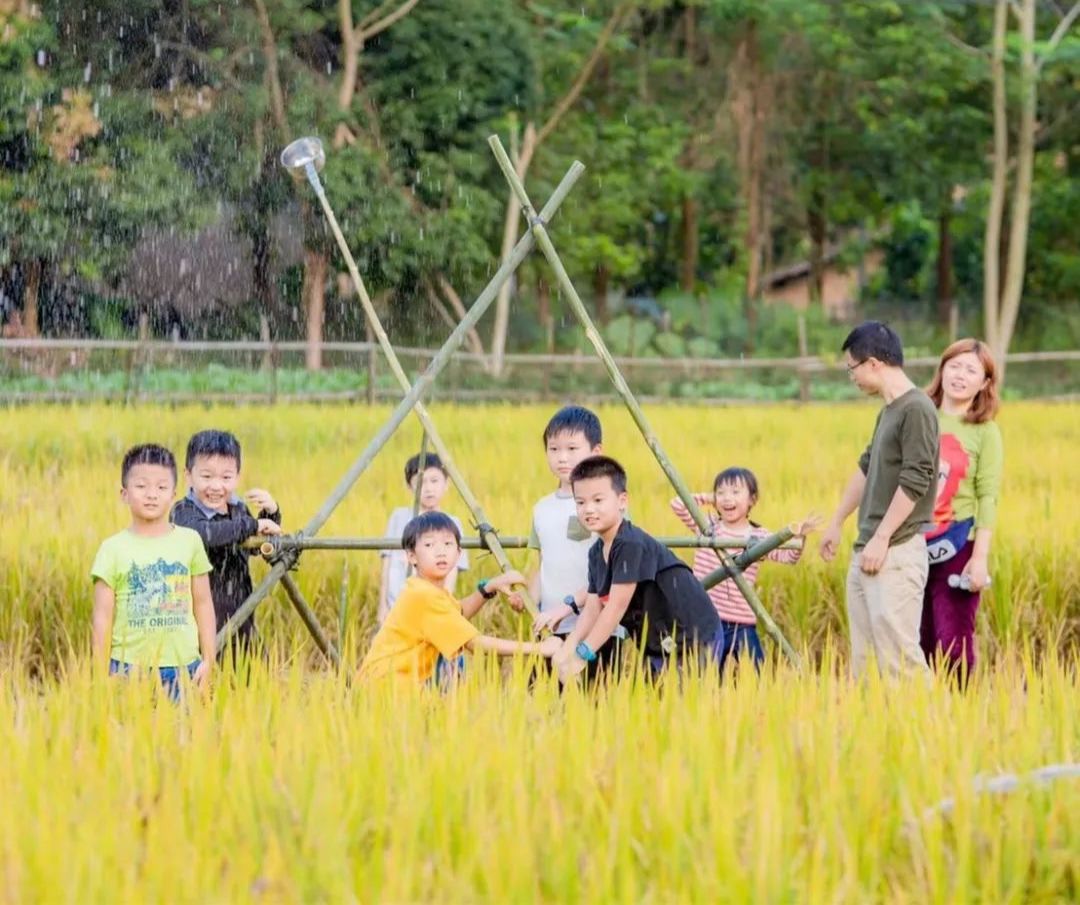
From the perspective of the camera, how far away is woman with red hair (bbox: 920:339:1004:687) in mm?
5738

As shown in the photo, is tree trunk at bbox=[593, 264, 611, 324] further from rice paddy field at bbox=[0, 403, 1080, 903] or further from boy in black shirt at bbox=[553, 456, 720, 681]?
rice paddy field at bbox=[0, 403, 1080, 903]

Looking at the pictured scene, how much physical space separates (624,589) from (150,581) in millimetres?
1158

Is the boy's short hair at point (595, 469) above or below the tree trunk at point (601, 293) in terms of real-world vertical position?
below

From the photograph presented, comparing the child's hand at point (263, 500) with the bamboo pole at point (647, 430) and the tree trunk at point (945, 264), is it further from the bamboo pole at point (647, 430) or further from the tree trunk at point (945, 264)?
the tree trunk at point (945, 264)

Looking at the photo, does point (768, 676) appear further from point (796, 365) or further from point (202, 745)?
point (796, 365)

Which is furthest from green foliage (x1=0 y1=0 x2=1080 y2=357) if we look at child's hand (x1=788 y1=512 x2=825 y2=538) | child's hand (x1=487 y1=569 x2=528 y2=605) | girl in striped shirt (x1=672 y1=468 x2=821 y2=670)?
child's hand (x1=788 y1=512 x2=825 y2=538)

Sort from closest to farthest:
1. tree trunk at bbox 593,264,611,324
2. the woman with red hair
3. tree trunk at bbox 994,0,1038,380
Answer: the woman with red hair < tree trunk at bbox 994,0,1038,380 < tree trunk at bbox 593,264,611,324

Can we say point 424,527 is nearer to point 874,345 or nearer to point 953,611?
point 874,345

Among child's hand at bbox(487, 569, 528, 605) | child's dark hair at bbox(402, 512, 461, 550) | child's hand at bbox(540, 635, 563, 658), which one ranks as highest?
child's dark hair at bbox(402, 512, 461, 550)

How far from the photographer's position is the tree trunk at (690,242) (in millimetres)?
29312

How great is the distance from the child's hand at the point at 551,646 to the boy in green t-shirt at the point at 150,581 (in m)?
0.82

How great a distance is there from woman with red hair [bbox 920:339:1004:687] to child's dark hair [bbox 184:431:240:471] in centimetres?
199

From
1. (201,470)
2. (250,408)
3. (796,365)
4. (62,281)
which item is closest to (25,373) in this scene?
(250,408)

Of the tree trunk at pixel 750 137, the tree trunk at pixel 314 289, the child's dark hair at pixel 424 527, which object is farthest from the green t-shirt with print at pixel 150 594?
the tree trunk at pixel 750 137
